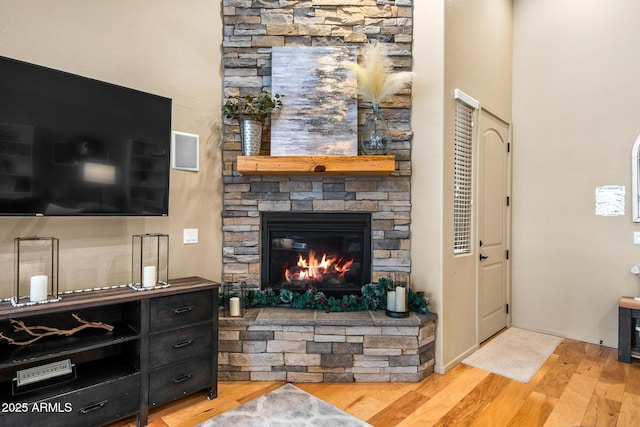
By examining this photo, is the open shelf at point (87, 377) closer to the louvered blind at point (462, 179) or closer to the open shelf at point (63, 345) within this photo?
the open shelf at point (63, 345)

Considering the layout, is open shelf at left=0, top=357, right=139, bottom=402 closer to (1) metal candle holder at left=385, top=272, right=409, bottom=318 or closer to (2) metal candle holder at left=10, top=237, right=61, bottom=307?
(2) metal candle holder at left=10, top=237, right=61, bottom=307

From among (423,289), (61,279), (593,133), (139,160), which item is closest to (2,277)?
(61,279)

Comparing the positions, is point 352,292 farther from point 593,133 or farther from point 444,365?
point 593,133

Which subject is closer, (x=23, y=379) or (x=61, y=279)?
(x=23, y=379)

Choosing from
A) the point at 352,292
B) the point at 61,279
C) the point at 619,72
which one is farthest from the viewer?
the point at 619,72

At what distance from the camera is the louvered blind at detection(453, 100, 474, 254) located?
3.10m

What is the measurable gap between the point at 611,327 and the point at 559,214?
1.16 m

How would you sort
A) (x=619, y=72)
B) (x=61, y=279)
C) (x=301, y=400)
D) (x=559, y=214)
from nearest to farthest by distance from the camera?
(x=61, y=279), (x=301, y=400), (x=619, y=72), (x=559, y=214)

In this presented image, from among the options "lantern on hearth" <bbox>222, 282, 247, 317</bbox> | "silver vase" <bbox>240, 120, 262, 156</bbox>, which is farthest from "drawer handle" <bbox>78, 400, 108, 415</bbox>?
"silver vase" <bbox>240, 120, 262, 156</bbox>

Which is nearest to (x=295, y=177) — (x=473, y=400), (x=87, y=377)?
(x=87, y=377)

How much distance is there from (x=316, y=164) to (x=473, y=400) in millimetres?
2002

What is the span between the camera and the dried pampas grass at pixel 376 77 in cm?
278

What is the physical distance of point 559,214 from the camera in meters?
3.66

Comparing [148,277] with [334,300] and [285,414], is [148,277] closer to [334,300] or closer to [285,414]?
[285,414]
